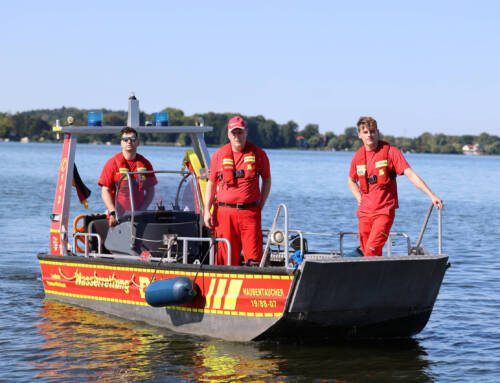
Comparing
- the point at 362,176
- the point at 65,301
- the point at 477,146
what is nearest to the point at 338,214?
the point at 65,301

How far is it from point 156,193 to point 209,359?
97.4 inches

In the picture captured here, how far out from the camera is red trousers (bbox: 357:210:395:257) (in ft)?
27.2

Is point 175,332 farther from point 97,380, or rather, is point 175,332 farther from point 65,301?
point 65,301

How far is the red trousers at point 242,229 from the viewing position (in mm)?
8695

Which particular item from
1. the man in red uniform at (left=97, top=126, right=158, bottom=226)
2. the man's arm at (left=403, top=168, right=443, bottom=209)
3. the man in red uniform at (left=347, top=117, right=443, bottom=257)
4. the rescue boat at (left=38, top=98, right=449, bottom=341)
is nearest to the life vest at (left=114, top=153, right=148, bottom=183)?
the man in red uniform at (left=97, top=126, right=158, bottom=226)

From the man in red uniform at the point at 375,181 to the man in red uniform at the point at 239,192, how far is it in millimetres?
1034

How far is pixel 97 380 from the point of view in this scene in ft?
26.0

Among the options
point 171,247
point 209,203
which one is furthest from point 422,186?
point 171,247

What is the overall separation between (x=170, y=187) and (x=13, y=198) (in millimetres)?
23452

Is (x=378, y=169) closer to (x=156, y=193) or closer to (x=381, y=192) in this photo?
(x=381, y=192)

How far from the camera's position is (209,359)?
852cm

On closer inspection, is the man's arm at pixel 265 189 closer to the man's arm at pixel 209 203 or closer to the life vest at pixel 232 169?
the life vest at pixel 232 169

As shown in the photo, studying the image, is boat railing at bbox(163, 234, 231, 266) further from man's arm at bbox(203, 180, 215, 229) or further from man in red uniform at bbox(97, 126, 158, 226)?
man in red uniform at bbox(97, 126, 158, 226)

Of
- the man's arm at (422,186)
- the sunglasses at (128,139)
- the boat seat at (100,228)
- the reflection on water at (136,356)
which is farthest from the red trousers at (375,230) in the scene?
the boat seat at (100,228)
